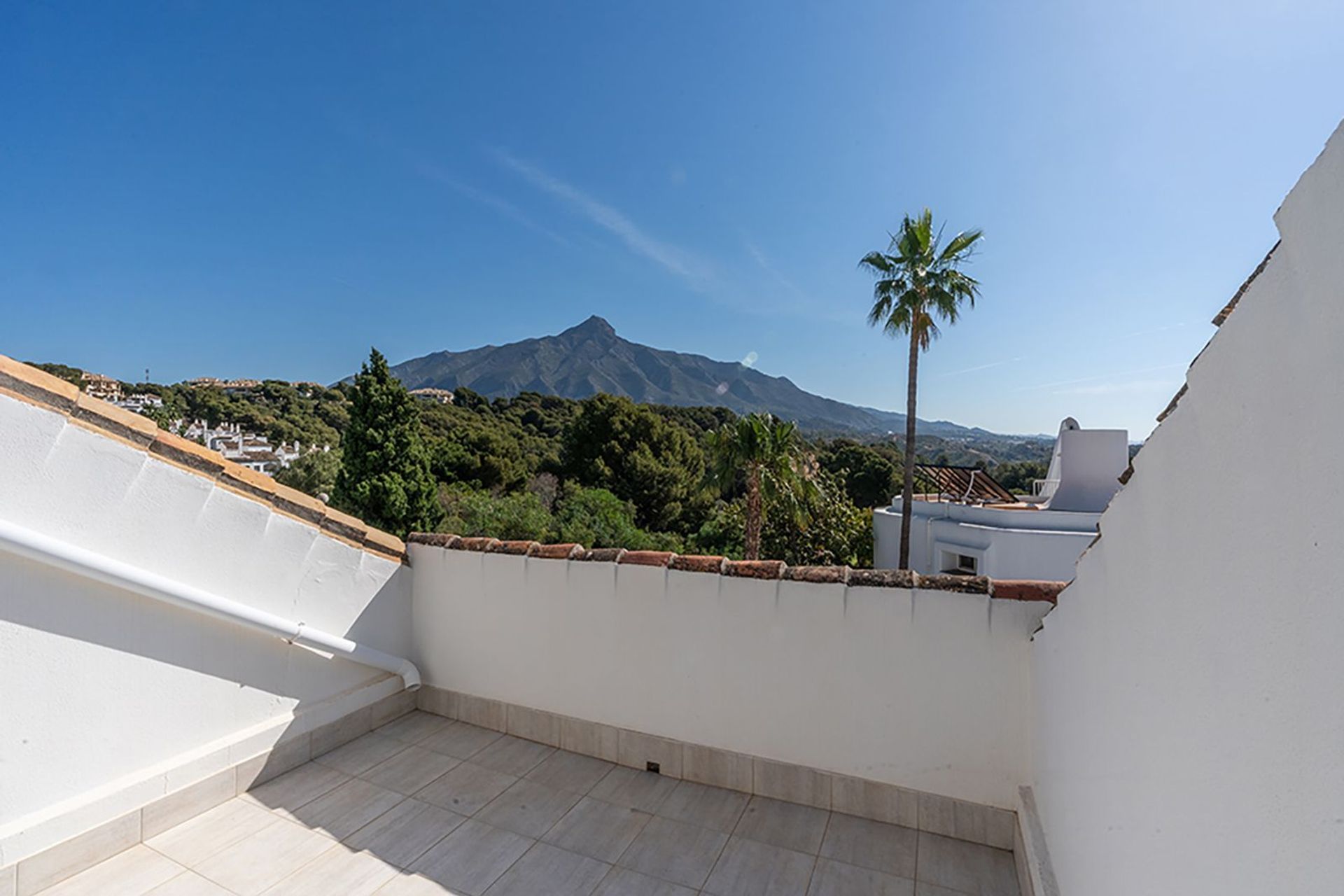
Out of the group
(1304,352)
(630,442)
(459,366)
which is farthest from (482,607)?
(459,366)

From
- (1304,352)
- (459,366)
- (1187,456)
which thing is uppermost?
(459,366)

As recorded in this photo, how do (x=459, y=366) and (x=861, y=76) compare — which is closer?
(x=861, y=76)

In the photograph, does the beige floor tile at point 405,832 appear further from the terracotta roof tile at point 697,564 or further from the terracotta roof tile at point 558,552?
the terracotta roof tile at point 697,564

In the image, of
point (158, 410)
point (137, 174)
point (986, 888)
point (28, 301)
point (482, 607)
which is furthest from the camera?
point (158, 410)

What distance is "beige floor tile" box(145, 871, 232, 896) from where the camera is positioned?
108 inches

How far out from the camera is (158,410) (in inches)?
1217

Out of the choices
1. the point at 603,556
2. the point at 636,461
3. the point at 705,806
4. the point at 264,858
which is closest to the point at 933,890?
the point at 705,806

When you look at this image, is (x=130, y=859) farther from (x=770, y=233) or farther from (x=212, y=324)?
(x=212, y=324)

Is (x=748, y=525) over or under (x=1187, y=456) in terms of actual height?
under

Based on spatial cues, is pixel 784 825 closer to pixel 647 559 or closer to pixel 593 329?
pixel 647 559

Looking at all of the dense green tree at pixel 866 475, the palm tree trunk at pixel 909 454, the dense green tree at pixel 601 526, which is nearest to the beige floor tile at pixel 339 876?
the dense green tree at pixel 601 526

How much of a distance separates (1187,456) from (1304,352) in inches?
20.0

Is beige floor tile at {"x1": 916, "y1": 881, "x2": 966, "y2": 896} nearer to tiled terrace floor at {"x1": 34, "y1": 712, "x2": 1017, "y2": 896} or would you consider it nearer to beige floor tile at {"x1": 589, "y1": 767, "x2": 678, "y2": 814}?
tiled terrace floor at {"x1": 34, "y1": 712, "x2": 1017, "y2": 896}

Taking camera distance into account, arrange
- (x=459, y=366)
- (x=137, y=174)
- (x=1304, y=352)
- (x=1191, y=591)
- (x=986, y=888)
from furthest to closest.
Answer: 1. (x=459, y=366)
2. (x=137, y=174)
3. (x=986, y=888)
4. (x=1191, y=591)
5. (x=1304, y=352)
